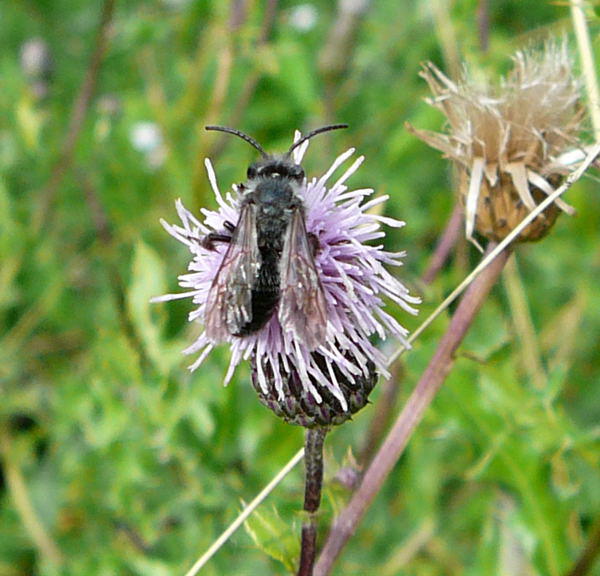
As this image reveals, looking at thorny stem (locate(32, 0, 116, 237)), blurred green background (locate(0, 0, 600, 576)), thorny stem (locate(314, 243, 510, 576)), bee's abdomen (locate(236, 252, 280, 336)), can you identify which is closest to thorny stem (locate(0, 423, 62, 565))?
blurred green background (locate(0, 0, 600, 576))

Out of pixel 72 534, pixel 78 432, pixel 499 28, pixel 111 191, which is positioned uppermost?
pixel 111 191

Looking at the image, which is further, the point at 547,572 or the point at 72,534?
the point at 72,534

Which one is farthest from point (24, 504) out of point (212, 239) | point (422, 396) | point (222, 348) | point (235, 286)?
point (235, 286)

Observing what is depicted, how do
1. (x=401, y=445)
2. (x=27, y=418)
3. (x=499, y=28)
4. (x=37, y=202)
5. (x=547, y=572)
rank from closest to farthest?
1. (x=401, y=445)
2. (x=547, y=572)
3. (x=27, y=418)
4. (x=37, y=202)
5. (x=499, y=28)

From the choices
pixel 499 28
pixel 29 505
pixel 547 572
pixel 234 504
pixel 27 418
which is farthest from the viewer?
pixel 499 28

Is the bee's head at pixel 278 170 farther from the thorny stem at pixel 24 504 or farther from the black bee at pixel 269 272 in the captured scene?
the thorny stem at pixel 24 504

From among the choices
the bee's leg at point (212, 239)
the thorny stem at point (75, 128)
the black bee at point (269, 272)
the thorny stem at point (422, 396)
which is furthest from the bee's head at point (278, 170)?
the thorny stem at point (75, 128)

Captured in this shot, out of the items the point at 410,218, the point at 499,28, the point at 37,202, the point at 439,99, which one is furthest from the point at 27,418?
the point at 499,28

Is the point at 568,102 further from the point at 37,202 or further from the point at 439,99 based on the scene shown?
the point at 37,202
